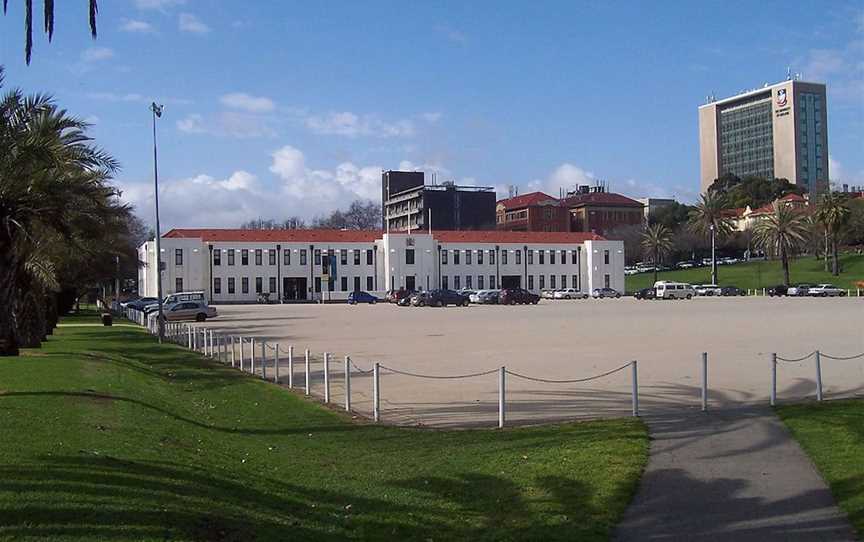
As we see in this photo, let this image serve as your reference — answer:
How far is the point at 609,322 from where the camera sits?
4234 cm

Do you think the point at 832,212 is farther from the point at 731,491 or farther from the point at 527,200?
the point at 731,491

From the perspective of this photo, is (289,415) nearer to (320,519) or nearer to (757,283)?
(320,519)

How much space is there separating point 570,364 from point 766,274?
10782 cm

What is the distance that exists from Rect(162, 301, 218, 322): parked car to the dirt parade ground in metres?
16.1

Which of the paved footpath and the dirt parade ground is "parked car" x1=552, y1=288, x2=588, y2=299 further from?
the paved footpath

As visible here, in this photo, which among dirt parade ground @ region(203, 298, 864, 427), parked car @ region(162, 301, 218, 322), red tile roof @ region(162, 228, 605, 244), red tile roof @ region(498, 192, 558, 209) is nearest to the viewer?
dirt parade ground @ region(203, 298, 864, 427)

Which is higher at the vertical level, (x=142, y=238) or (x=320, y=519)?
(x=142, y=238)

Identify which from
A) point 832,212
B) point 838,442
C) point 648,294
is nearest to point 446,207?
point 648,294

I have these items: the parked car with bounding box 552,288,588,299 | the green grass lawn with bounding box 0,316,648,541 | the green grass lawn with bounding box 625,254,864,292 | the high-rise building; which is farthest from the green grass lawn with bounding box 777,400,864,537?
the high-rise building

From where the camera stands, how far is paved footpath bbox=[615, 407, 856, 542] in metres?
7.17

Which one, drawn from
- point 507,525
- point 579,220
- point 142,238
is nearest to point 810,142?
point 579,220

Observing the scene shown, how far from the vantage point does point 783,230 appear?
103 metres

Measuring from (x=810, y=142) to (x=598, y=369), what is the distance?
18392cm

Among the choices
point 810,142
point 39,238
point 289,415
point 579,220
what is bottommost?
point 289,415
